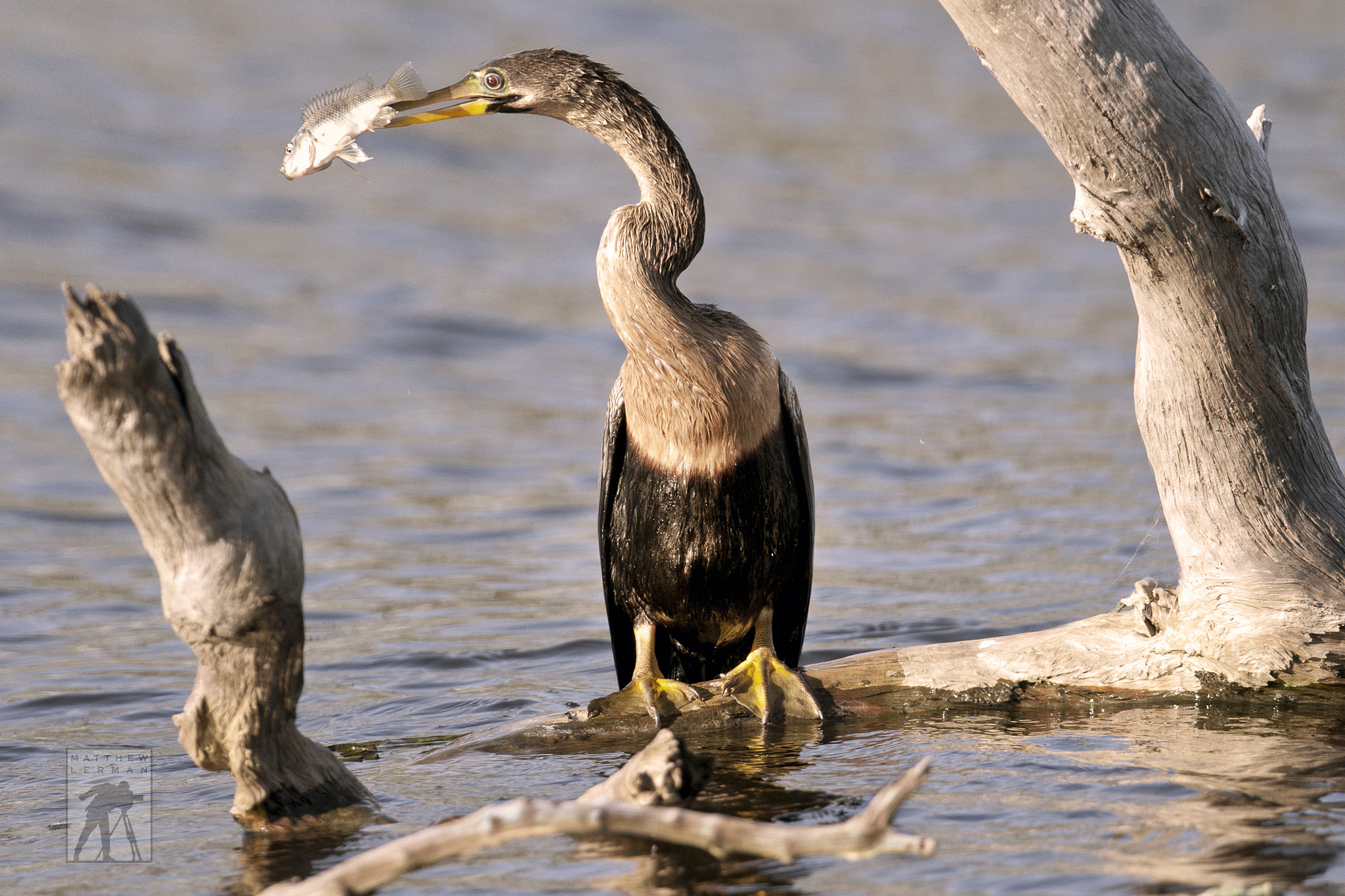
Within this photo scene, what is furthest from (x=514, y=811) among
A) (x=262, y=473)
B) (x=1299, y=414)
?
(x=1299, y=414)

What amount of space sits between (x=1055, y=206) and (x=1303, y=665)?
579 inches

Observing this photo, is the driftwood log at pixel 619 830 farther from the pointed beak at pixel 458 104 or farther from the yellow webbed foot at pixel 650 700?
the pointed beak at pixel 458 104

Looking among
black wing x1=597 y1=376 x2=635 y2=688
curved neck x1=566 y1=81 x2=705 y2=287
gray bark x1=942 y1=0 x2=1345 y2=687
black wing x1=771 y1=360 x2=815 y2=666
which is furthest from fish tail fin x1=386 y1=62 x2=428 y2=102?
gray bark x1=942 y1=0 x2=1345 y2=687

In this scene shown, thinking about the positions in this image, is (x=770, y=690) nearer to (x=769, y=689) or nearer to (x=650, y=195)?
(x=769, y=689)

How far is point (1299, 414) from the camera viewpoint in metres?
4.34

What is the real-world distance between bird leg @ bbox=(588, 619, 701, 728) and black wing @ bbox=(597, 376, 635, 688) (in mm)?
215

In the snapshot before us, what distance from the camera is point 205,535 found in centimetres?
316

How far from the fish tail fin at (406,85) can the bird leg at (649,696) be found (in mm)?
1931

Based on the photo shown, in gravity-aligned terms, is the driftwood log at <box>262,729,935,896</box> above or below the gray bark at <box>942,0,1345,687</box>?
below

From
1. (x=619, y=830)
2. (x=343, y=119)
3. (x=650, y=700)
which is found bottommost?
(x=619, y=830)

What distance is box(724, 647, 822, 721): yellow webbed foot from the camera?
461 cm

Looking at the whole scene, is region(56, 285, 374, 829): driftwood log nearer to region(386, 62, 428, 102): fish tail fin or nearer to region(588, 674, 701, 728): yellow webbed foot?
region(588, 674, 701, 728): yellow webbed foot

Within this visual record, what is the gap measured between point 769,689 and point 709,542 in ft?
1.62

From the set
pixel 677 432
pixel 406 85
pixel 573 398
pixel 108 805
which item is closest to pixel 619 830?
pixel 677 432
